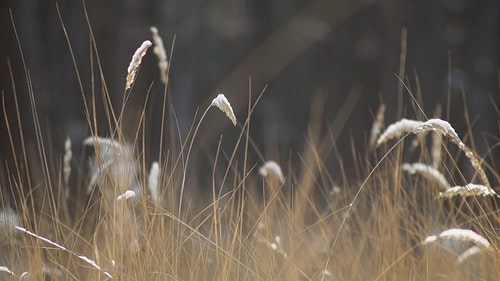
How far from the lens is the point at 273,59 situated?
879cm

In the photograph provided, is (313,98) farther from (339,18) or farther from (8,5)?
(8,5)

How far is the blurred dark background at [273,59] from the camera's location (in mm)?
6629

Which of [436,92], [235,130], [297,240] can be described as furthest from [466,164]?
[297,240]

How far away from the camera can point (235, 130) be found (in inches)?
318

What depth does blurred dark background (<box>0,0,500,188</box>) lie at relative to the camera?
21.7 ft

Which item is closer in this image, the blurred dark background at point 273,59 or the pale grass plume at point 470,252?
the pale grass plume at point 470,252

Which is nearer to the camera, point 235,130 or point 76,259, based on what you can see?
point 76,259

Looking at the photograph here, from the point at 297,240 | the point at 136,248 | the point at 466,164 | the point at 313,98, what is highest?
the point at 136,248

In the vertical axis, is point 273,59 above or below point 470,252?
below

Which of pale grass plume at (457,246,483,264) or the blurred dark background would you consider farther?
the blurred dark background

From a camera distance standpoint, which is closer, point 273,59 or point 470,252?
point 470,252

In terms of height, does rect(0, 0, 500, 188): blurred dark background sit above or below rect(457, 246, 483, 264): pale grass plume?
below

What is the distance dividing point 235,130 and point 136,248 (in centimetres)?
628

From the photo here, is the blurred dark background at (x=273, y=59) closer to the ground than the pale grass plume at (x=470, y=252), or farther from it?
closer to the ground
